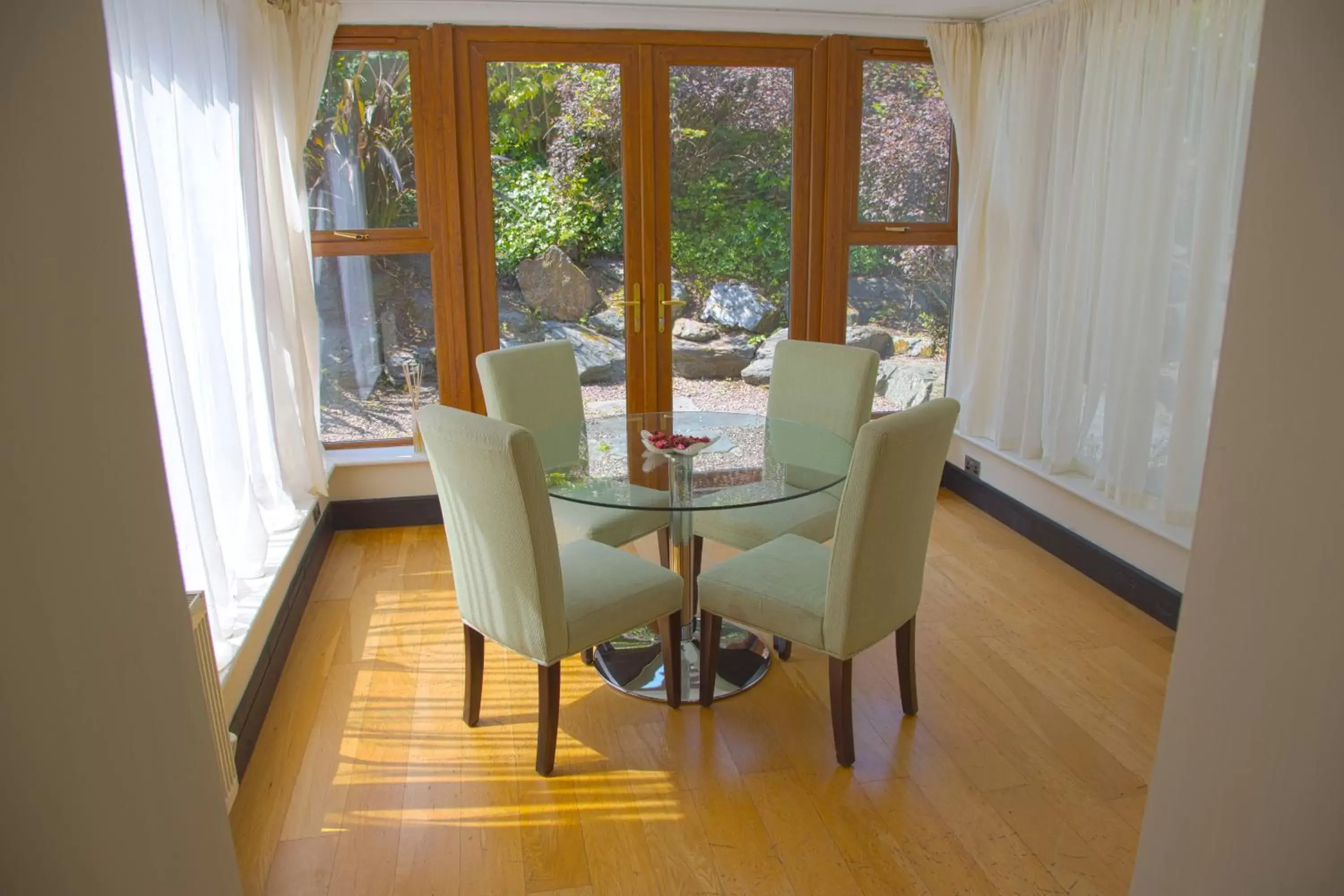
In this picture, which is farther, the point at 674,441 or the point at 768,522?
the point at 768,522

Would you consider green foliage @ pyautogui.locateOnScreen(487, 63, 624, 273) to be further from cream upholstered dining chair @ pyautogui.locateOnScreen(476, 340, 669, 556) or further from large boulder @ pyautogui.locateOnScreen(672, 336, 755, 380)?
cream upholstered dining chair @ pyautogui.locateOnScreen(476, 340, 669, 556)

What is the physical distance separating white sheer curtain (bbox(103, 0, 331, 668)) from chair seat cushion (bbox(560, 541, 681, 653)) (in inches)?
37.7

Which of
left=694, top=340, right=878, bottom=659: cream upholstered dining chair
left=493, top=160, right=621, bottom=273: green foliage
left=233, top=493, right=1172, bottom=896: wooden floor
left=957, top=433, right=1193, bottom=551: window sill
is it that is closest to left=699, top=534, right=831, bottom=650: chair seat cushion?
left=694, top=340, right=878, bottom=659: cream upholstered dining chair

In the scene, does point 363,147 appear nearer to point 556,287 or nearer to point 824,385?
point 556,287

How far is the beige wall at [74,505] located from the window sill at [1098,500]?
119 inches

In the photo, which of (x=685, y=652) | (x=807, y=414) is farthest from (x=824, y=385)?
(x=685, y=652)

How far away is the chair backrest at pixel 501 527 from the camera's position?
2326 mm

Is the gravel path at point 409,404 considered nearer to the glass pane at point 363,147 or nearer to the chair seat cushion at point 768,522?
the glass pane at point 363,147

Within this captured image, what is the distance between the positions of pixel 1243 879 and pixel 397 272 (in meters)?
4.20

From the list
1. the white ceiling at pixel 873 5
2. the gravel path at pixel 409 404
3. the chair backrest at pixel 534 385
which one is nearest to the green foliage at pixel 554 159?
the white ceiling at pixel 873 5

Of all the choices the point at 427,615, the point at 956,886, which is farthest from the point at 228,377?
the point at 956,886

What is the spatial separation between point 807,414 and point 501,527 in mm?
1648

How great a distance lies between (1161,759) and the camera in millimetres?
796

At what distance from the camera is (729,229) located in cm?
464
